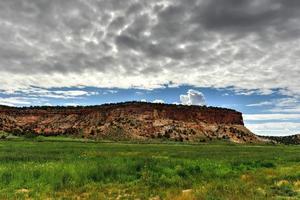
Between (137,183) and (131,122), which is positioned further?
(131,122)

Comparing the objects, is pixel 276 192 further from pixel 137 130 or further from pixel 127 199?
pixel 137 130

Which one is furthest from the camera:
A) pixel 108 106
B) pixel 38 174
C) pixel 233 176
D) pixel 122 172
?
pixel 108 106

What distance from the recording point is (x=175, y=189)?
1980 cm

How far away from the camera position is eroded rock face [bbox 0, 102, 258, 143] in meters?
134

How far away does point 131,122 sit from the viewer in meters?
139

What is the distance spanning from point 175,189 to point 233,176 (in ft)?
25.3

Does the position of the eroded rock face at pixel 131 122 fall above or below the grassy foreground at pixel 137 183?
above

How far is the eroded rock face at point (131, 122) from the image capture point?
134 metres

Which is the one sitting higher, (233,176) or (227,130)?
(227,130)

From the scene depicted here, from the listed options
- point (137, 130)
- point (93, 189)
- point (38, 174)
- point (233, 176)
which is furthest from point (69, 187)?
point (137, 130)

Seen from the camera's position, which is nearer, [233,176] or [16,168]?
[16,168]

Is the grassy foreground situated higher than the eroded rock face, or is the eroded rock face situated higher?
the eroded rock face

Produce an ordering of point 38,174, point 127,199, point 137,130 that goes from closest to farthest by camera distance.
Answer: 1. point 127,199
2. point 38,174
3. point 137,130

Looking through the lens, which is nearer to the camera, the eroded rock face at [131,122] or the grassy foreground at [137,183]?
the grassy foreground at [137,183]
